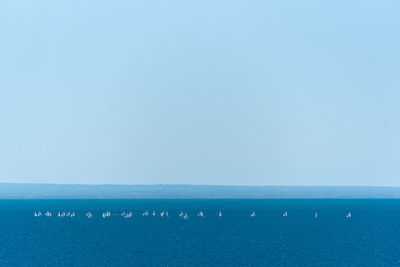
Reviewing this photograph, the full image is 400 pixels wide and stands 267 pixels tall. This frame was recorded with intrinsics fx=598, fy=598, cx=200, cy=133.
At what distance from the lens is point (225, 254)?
6456 cm

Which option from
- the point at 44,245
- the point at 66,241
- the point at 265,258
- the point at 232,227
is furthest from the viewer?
the point at 232,227

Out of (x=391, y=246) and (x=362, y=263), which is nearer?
(x=362, y=263)

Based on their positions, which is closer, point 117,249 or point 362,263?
point 362,263

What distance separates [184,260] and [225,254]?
615 centimetres

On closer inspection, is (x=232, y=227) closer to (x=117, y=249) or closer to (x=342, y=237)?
(x=342, y=237)

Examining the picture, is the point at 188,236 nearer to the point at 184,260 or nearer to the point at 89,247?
the point at 89,247

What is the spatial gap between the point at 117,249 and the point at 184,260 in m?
12.0

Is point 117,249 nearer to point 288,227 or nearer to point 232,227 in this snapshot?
point 232,227

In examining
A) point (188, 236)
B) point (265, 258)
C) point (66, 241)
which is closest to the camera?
point (265, 258)

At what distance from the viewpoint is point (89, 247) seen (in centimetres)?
7119

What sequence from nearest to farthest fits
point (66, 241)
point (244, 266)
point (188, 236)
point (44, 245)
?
point (244, 266) < point (44, 245) < point (66, 241) < point (188, 236)

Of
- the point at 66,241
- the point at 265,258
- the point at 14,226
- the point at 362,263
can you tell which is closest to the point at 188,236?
the point at 66,241

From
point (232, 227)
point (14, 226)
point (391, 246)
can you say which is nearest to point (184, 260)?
point (391, 246)

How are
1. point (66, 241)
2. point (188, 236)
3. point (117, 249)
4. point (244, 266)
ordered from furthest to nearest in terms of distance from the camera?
point (188, 236), point (66, 241), point (117, 249), point (244, 266)
